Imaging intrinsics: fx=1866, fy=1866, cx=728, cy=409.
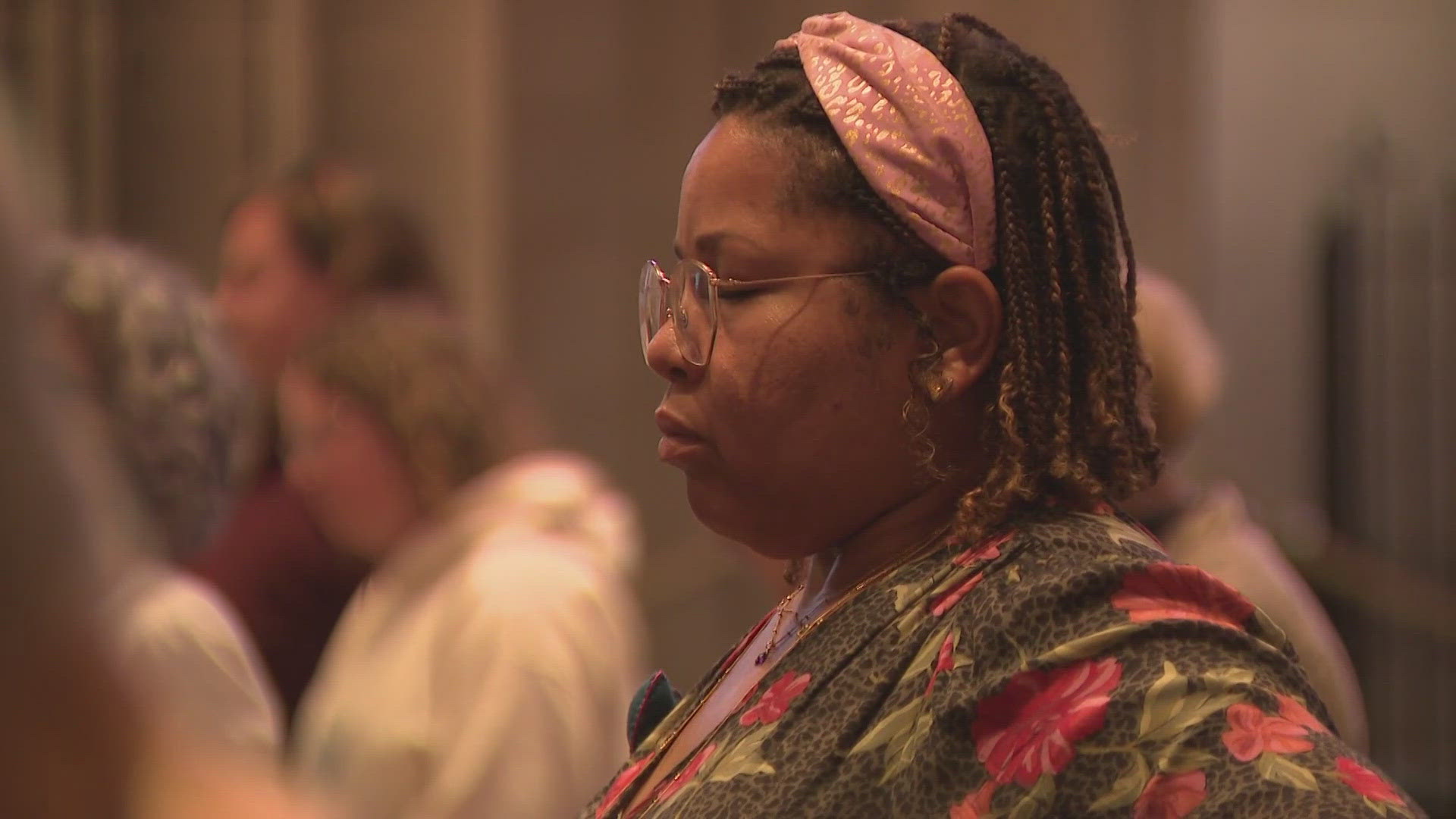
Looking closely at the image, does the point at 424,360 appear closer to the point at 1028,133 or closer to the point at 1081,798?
the point at 1028,133

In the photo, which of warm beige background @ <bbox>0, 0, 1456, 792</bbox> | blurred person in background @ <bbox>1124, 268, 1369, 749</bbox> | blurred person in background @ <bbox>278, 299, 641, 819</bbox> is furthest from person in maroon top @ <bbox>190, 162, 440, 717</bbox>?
blurred person in background @ <bbox>1124, 268, 1369, 749</bbox>

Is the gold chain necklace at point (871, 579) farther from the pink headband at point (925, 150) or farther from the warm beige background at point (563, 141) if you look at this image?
the warm beige background at point (563, 141)

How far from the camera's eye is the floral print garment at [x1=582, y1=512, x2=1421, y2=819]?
138cm

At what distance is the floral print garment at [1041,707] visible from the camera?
1.38m

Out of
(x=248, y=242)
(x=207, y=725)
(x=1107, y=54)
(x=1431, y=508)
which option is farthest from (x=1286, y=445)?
(x=207, y=725)

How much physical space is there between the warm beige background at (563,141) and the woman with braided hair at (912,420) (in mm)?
4192

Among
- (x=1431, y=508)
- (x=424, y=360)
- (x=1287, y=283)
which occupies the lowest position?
(x=1431, y=508)

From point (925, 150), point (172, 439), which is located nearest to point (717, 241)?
point (925, 150)

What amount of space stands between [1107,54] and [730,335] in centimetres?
471

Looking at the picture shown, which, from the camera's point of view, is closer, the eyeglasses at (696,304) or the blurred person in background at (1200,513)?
the eyeglasses at (696,304)

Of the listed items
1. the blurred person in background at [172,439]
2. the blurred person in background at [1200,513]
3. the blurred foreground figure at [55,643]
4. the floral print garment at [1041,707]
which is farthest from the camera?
the blurred person in background at [1200,513]

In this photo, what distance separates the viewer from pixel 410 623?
11.3 ft

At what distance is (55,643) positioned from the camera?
73 centimetres

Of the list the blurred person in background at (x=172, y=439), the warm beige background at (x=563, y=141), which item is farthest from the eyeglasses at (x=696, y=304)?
the warm beige background at (x=563, y=141)
